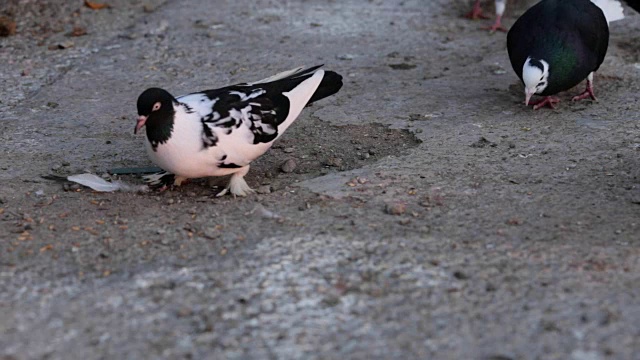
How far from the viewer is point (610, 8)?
5930 millimetres

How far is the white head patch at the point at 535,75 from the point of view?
17.2 ft

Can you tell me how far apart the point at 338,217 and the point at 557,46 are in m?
2.27

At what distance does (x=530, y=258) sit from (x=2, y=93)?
369 cm

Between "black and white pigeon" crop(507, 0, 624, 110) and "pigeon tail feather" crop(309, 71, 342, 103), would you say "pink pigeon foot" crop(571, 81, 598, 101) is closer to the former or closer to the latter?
"black and white pigeon" crop(507, 0, 624, 110)

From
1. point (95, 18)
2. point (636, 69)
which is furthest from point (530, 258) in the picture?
point (95, 18)

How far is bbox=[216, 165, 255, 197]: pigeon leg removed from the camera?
13.8 ft

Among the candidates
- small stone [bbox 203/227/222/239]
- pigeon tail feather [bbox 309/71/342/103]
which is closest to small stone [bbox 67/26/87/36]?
pigeon tail feather [bbox 309/71/342/103]

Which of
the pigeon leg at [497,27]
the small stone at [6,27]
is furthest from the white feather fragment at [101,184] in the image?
the pigeon leg at [497,27]

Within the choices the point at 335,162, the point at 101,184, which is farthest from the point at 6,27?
the point at 335,162

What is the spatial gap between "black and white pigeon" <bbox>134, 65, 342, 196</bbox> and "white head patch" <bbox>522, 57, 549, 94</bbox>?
143 cm

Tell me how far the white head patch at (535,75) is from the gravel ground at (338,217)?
7.0 inches

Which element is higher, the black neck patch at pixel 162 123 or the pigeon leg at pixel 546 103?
the black neck patch at pixel 162 123

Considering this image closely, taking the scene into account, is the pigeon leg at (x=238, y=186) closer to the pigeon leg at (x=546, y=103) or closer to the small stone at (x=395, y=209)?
the small stone at (x=395, y=209)

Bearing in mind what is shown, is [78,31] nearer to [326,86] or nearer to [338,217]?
[326,86]
